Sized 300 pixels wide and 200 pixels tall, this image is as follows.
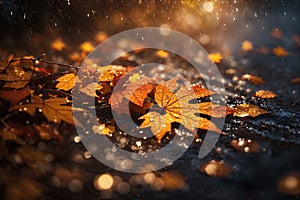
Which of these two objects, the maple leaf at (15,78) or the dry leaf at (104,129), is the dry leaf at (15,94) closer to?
the maple leaf at (15,78)

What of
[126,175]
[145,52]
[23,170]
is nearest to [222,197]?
[126,175]

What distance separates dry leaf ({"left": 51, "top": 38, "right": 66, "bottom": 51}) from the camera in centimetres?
404

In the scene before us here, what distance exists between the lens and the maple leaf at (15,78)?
6.30ft

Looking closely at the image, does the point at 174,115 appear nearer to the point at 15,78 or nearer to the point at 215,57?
the point at 15,78

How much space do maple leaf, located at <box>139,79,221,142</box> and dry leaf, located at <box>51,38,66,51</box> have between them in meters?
2.40

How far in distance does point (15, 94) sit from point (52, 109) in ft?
1.08

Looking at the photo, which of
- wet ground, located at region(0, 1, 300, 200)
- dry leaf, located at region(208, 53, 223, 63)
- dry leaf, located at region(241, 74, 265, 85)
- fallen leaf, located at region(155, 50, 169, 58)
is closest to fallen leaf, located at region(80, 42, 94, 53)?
fallen leaf, located at region(155, 50, 169, 58)

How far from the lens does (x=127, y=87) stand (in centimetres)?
209

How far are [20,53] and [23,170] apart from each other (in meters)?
2.72

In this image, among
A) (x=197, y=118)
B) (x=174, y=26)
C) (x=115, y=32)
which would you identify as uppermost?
(x=174, y=26)

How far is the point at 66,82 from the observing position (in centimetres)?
211

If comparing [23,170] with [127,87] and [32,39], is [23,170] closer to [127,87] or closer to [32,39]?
[127,87]

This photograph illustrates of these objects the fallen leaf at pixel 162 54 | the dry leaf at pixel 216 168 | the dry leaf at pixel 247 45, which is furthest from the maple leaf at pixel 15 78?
the dry leaf at pixel 247 45

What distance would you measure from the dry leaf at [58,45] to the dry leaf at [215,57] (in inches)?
75.2
